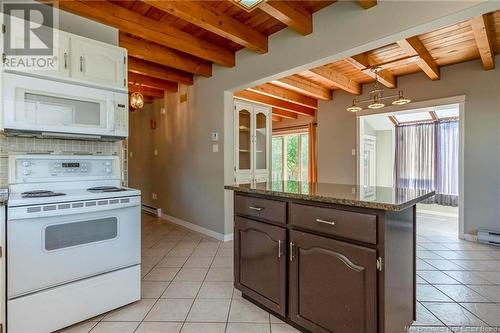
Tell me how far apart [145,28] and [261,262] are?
2.48 m

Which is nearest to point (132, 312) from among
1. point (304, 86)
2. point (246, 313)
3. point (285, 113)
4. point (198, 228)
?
point (246, 313)

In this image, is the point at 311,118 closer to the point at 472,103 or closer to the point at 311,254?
the point at 472,103

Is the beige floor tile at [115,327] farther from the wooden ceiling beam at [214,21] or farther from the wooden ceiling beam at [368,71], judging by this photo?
the wooden ceiling beam at [368,71]

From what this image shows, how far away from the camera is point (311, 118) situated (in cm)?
688

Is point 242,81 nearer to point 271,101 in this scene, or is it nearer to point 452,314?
point 271,101

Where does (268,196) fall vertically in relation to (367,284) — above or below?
above

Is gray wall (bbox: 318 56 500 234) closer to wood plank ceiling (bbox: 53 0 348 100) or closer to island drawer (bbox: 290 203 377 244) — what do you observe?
wood plank ceiling (bbox: 53 0 348 100)

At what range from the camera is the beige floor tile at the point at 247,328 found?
1.76m

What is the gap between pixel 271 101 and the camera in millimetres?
5512

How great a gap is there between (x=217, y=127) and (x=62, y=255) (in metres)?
2.56

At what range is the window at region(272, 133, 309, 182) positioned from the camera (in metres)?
7.61

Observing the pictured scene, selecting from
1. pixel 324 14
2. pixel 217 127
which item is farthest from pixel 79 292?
pixel 324 14

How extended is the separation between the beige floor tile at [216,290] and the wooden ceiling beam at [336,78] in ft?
9.91

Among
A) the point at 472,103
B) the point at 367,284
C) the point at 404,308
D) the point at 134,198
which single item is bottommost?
the point at 404,308
